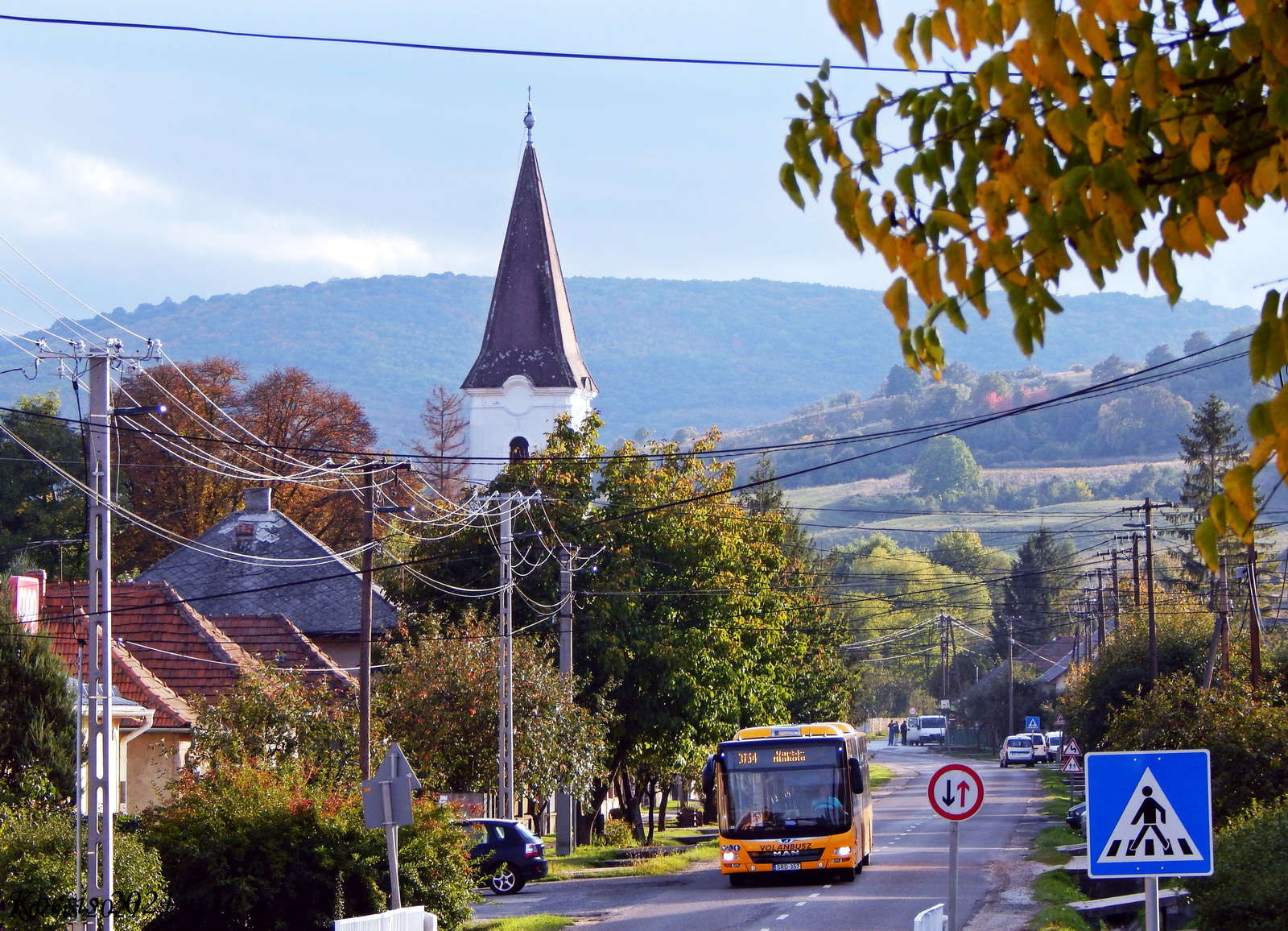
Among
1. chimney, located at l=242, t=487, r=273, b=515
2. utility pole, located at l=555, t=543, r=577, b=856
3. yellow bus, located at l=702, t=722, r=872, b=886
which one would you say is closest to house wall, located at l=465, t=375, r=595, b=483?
chimney, located at l=242, t=487, r=273, b=515

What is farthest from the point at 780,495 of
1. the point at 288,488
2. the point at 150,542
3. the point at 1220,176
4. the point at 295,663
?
the point at 1220,176

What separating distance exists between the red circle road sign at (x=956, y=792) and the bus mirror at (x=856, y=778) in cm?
1264

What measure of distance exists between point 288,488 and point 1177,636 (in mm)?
34839

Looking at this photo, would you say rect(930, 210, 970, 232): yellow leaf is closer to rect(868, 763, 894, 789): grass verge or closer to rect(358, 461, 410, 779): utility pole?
A: rect(358, 461, 410, 779): utility pole

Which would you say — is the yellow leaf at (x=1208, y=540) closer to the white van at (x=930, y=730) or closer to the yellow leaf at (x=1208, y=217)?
the yellow leaf at (x=1208, y=217)

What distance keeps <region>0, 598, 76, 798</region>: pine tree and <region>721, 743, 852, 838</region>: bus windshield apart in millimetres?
11742

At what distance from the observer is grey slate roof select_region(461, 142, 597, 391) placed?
6500 cm

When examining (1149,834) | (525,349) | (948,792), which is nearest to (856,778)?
(948,792)

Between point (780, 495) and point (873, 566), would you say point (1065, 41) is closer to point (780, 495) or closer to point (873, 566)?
point (780, 495)

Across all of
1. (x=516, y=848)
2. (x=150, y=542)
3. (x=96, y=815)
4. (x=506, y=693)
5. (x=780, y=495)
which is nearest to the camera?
(x=96, y=815)

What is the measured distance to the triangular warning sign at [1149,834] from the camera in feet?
30.8

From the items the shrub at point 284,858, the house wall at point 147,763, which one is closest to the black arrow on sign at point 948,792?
the shrub at point 284,858

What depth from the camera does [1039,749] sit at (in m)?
87.2

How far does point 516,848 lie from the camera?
2953 centimetres
